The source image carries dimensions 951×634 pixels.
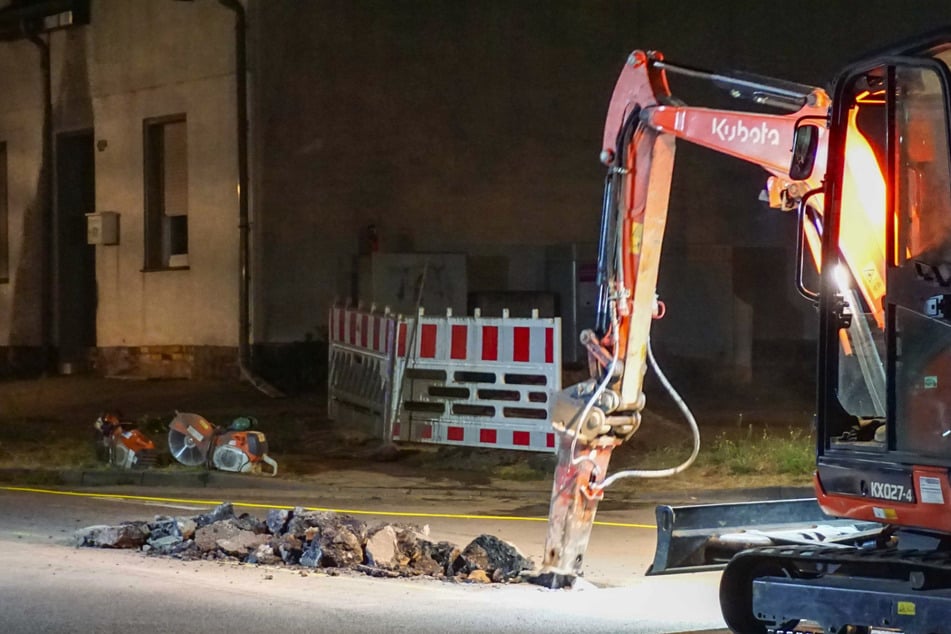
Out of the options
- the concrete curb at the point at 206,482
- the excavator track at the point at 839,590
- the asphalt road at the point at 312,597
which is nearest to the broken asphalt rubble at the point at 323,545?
the asphalt road at the point at 312,597

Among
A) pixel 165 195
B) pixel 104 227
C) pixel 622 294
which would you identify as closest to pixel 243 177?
pixel 165 195

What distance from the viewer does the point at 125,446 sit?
15.8 m

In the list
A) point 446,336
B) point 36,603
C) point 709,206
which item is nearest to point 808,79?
point 709,206

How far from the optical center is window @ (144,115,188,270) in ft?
82.0

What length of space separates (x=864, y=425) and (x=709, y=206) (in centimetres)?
1974

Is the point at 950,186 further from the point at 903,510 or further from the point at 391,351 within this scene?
the point at 391,351

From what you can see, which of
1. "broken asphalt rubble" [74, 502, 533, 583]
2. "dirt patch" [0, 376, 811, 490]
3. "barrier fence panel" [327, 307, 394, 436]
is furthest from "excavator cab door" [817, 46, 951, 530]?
"barrier fence panel" [327, 307, 394, 436]

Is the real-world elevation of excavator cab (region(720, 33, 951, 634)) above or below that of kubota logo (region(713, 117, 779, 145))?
below

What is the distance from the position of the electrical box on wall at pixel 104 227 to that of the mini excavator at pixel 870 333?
1922 cm

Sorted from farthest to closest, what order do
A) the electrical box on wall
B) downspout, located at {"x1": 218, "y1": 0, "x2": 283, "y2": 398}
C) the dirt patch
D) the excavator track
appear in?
1. the electrical box on wall
2. downspout, located at {"x1": 218, "y1": 0, "x2": 283, "y2": 398}
3. the dirt patch
4. the excavator track

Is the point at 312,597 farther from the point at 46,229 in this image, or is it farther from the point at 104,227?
the point at 46,229

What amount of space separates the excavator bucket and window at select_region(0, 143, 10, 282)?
23.6 m

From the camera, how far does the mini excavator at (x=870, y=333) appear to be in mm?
5773

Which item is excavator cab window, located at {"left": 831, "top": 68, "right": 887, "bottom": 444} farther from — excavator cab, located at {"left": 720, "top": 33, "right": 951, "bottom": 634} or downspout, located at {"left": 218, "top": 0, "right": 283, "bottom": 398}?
downspout, located at {"left": 218, "top": 0, "right": 283, "bottom": 398}
